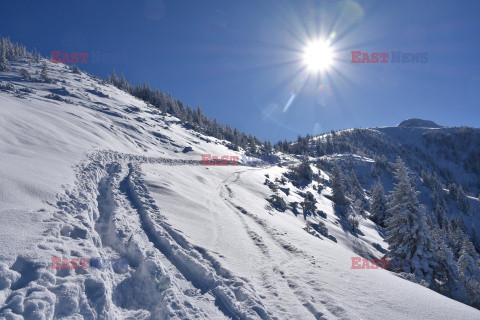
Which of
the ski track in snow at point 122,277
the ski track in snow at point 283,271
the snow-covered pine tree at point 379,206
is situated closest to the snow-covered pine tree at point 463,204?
the snow-covered pine tree at point 379,206

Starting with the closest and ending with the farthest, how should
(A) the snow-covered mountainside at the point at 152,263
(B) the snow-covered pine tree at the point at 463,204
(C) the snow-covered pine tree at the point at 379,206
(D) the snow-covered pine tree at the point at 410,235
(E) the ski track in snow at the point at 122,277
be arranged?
1. (E) the ski track in snow at the point at 122,277
2. (A) the snow-covered mountainside at the point at 152,263
3. (D) the snow-covered pine tree at the point at 410,235
4. (C) the snow-covered pine tree at the point at 379,206
5. (B) the snow-covered pine tree at the point at 463,204

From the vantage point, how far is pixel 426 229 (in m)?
18.9

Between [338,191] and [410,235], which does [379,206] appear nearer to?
[338,191]

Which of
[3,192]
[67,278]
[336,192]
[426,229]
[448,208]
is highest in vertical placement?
[448,208]

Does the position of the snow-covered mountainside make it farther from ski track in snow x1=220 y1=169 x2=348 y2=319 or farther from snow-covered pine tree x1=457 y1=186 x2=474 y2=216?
snow-covered pine tree x1=457 y1=186 x2=474 y2=216

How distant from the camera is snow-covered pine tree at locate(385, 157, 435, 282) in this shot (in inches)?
736

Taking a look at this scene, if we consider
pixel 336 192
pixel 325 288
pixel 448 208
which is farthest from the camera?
pixel 448 208

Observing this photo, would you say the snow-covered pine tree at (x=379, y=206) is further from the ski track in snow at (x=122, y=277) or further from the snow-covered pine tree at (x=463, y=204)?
the snow-covered pine tree at (x=463, y=204)

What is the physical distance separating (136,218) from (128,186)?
14.4ft

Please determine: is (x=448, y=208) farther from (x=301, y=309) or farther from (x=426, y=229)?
(x=301, y=309)

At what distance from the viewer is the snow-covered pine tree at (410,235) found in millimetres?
18703

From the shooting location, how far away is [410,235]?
63.0 feet

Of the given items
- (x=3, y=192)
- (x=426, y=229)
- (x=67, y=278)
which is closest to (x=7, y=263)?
(x=67, y=278)

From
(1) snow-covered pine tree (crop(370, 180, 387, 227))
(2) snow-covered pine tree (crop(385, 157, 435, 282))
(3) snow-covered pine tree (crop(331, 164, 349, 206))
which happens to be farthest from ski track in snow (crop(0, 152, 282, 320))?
(1) snow-covered pine tree (crop(370, 180, 387, 227))
